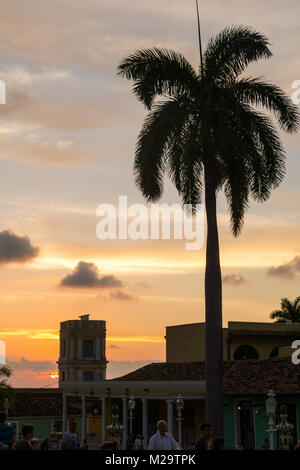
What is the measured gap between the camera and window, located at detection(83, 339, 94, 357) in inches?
3629

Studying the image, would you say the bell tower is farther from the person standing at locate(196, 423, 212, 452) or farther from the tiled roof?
the person standing at locate(196, 423, 212, 452)

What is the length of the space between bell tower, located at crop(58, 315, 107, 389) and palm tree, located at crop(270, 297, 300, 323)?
23.2 metres

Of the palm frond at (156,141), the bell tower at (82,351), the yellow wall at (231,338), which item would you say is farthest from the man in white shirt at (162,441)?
the bell tower at (82,351)

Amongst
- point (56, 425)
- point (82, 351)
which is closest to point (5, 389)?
point (56, 425)

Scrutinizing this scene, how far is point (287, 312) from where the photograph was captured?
256 feet

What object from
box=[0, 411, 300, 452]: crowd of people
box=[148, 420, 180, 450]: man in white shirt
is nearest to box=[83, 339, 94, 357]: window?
box=[0, 411, 300, 452]: crowd of people

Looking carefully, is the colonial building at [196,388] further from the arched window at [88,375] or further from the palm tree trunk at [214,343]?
the arched window at [88,375]

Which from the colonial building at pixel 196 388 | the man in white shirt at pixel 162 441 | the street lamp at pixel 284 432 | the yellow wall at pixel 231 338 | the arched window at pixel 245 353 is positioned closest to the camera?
the man in white shirt at pixel 162 441

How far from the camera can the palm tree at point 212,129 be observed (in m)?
30.5

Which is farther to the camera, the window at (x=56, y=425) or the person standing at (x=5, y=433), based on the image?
the window at (x=56, y=425)

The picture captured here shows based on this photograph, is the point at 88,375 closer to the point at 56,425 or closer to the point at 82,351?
the point at 82,351

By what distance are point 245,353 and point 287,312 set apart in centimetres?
2579
